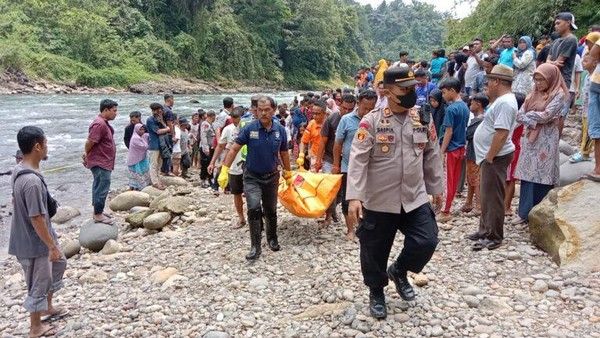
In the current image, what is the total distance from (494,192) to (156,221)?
4.81m

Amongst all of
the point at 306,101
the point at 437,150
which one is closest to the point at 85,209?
the point at 306,101

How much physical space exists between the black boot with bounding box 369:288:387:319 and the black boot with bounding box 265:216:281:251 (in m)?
2.00

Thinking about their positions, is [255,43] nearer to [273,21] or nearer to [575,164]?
[273,21]

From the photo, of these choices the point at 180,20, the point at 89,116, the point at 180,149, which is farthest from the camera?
the point at 180,20

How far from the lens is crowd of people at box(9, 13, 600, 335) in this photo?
3445mm

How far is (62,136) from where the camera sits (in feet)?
55.4

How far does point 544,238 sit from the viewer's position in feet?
15.3

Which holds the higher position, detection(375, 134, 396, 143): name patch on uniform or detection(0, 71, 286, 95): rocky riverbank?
detection(0, 71, 286, 95): rocky riverbank

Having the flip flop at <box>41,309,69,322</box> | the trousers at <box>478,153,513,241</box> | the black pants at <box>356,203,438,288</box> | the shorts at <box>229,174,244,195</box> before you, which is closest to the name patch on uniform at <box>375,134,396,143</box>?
the black pants at <box>356,203,438,288</box>

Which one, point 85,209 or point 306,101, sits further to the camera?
point 306,101

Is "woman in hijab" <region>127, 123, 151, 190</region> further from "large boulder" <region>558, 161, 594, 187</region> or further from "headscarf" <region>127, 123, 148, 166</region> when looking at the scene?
"large boulder" <region>558, 161, 594, 187</region>

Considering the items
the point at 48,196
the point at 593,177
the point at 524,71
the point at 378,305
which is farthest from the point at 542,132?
the point at 48,196

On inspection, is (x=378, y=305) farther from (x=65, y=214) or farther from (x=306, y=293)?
(x=65, y=214)

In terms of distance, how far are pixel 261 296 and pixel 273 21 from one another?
53.1 m
